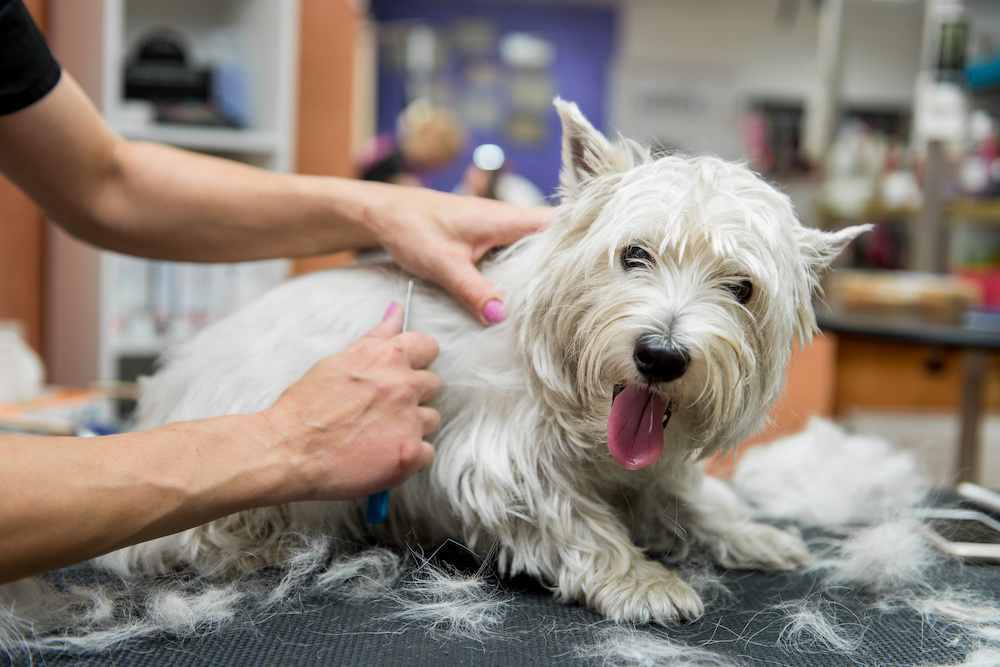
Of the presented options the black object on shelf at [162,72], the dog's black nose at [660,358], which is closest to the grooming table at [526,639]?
the dog's black nose at [660,358]

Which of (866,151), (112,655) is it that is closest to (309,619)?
(112,655)

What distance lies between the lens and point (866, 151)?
183 inches

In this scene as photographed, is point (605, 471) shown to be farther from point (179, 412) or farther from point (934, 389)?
point (934, 389)

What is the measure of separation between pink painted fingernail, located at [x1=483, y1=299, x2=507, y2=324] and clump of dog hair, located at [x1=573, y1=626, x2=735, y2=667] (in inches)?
15.1

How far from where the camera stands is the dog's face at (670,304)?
79cm

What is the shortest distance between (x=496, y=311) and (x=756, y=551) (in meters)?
0.48

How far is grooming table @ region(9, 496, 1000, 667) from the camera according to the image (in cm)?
71

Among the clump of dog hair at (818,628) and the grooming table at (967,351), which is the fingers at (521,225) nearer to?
the clump of dog hair at (818,628)

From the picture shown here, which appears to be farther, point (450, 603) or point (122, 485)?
→ point (450, 603)

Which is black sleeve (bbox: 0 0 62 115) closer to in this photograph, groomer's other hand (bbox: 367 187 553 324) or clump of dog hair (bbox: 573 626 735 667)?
groomer's other hand (bbox: 367 187 553 324)

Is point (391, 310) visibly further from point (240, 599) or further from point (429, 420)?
point (240, 599)

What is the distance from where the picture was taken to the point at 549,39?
295 inches

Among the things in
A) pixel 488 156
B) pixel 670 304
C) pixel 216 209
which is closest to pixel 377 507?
pixel 670 304

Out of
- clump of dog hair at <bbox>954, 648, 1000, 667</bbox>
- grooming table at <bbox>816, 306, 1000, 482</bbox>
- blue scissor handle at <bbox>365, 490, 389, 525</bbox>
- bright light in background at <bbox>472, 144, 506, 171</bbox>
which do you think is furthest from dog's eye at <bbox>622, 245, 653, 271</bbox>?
bright light in background at <bbox>472, 144, 506, 171</bbox>
